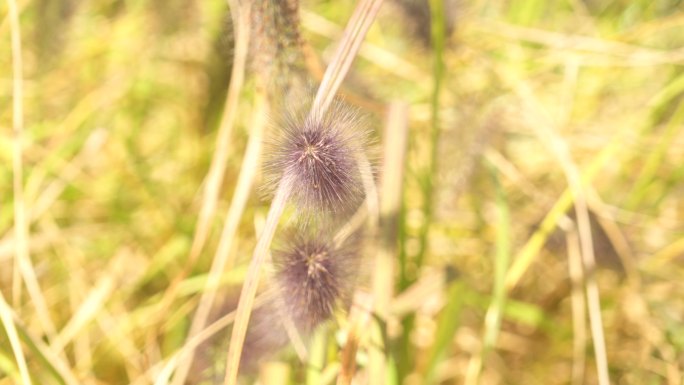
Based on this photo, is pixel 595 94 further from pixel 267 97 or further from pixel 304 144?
pixel 304 144

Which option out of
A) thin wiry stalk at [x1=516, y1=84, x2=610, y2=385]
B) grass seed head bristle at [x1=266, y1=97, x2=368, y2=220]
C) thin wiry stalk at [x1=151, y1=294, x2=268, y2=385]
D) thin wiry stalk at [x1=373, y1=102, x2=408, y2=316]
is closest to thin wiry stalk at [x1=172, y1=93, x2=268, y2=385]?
thin wiry stalk at [x1=151, y1=294, x2=268, y2=385]

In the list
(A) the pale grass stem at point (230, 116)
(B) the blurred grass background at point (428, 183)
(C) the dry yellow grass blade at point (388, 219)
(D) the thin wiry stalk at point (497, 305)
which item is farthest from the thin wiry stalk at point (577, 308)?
(A) the pale grass stem at point (230, 116)

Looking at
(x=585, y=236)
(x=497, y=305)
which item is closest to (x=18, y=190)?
(x=497, y=305)

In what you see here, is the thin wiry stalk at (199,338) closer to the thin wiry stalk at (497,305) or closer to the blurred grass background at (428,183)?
the blurred grass background at (428,183)

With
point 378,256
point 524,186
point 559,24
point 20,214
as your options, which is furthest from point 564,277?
point 20,214

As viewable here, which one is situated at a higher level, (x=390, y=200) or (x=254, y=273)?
(x=390, y=200)

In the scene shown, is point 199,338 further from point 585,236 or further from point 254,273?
point 585,236

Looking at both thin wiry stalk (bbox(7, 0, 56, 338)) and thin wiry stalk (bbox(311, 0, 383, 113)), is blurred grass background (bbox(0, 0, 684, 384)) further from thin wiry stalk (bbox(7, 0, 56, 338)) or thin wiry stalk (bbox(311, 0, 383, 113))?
thin wiry stalk (bbox(311, 0, 383, 113))
